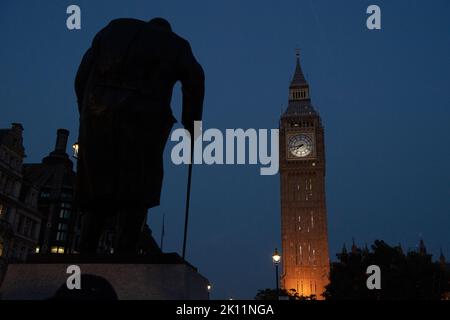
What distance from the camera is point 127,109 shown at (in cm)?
639

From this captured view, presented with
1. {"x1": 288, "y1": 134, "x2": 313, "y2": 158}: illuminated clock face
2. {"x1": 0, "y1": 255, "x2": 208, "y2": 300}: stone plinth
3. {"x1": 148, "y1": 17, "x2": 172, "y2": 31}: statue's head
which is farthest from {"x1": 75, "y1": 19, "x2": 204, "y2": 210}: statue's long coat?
{"x1": 288, "y1": 134, "x2": 313, "y2": 158}: illuminated clock face

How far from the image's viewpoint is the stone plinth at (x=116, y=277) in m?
5.73

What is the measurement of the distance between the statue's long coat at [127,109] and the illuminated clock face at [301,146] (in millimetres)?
95202

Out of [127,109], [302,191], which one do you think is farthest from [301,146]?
[127,109]

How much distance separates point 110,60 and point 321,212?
95.9 m

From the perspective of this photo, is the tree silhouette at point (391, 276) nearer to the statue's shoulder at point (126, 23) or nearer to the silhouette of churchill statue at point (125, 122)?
the silhouette of churchill statue at point (125, 122)

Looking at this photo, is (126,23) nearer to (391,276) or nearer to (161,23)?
(161,23)

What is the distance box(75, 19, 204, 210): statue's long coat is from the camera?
6441 mm

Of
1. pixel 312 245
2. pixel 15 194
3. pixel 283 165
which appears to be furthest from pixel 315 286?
pixel 15 194

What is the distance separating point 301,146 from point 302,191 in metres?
9.78

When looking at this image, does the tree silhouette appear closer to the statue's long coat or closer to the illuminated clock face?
the statue's long coat

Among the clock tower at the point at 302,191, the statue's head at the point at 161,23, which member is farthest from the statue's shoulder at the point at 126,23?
the clock tower at the point at 302,191

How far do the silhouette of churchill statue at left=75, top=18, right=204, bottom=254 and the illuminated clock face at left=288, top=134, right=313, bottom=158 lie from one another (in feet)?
312

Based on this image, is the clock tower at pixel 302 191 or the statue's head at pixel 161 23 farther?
the clock tower at pixel 302 191
